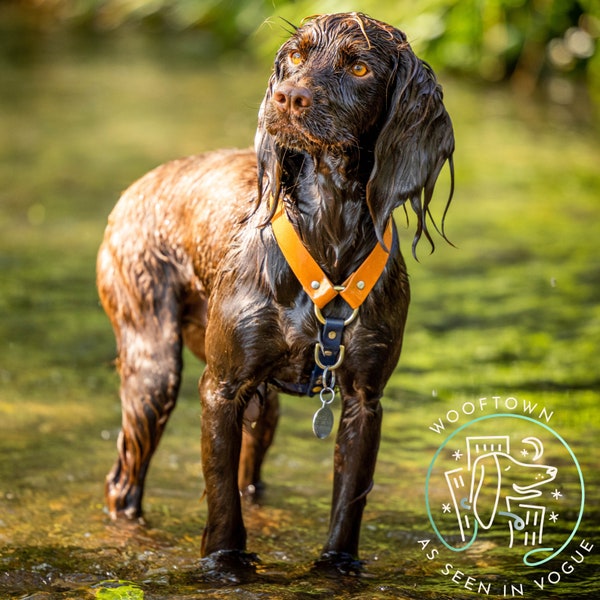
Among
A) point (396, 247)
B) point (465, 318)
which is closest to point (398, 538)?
point (396, 247)

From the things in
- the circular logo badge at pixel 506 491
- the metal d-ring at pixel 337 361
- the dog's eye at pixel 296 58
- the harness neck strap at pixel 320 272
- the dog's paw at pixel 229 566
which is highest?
the dog's eye at pixel 296 58

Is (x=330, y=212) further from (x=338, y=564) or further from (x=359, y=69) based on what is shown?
(x=338, y=564)

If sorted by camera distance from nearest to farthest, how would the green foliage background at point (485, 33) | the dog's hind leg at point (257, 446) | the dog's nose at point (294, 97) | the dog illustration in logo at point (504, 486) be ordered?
the dog's nose at point (294, 97), the dog illustration in logo at point (504, 486), the dog's hind leg at point (257, 446), the green foliage background at point (485, 33)

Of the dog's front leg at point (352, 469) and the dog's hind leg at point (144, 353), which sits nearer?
the dog's front leg at point (352, 469)

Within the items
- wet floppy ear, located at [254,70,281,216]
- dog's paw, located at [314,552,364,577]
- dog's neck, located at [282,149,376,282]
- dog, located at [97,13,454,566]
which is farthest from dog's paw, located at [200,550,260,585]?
wet floppy ear, located at [254,70,281,216]

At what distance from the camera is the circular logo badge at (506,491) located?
5426 mm

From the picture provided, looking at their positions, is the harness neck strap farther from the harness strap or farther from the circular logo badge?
the circular logo badge

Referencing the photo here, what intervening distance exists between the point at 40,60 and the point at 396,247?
16.7 meters

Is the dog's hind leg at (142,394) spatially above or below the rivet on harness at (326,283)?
below

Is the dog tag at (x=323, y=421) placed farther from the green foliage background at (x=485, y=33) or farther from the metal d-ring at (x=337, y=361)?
the green foliage background at (x=485, y=33)

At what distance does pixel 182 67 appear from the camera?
67.2 feet

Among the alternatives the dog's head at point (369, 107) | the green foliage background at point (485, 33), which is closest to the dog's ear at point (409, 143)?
the dog's head at point (369, 107)

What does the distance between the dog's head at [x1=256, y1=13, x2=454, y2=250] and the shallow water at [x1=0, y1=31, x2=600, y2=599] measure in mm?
1649

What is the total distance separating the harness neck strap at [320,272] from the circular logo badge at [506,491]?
1307 mm
